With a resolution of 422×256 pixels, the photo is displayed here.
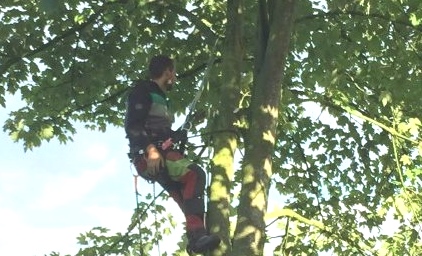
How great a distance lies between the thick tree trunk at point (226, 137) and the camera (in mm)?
4648

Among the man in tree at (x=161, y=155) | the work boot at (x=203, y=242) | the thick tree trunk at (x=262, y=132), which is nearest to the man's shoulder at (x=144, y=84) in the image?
the man in tree at (x=161, y=155)

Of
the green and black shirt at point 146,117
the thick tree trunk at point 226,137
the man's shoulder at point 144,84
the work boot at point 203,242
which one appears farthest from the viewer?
the man's shoulder at point 144,84

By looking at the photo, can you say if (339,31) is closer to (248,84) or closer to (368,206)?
(248,84)

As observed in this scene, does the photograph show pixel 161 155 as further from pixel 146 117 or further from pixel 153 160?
pixel 146 117

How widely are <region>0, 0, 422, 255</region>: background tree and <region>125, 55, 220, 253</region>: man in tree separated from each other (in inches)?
33.6

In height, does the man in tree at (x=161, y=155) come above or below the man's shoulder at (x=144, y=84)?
below

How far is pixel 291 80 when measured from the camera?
8.52 m

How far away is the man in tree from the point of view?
4.84 metres

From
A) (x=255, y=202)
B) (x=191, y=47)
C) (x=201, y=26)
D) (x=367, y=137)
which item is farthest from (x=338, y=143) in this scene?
(x=255, y=202)

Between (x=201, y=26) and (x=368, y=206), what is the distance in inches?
160

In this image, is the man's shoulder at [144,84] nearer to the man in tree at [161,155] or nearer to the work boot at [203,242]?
the man in tree at [161,155]

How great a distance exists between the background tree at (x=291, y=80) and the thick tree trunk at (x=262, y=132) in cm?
6

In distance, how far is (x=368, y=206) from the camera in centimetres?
927

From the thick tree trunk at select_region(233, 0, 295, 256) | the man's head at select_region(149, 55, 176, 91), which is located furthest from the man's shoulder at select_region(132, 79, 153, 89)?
the thick tree trunk at select_region(233, 0, 295, 256)
